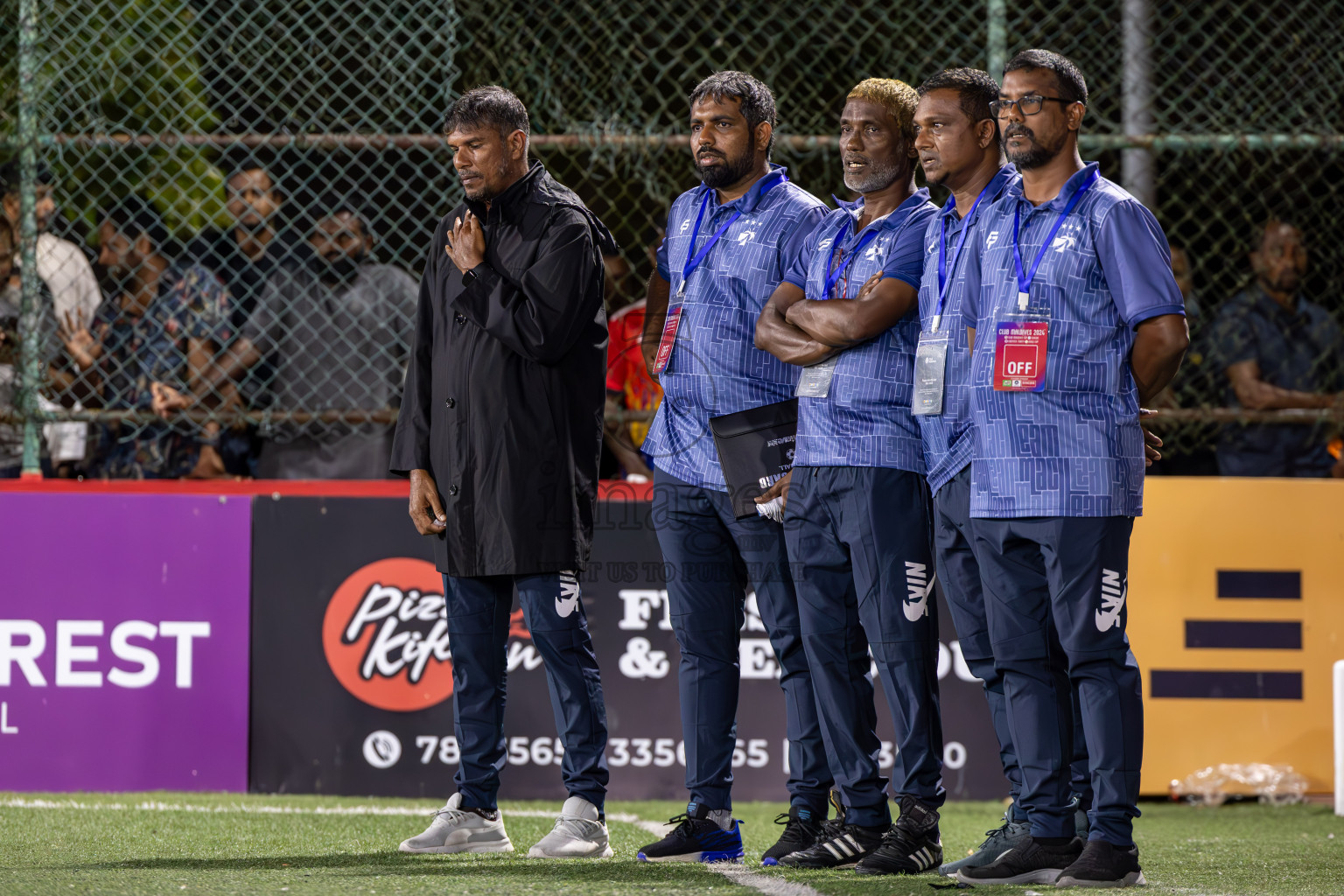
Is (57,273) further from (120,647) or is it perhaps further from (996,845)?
(996,845)

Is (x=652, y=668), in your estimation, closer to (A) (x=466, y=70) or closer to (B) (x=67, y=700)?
(B) (x=67, y=700)

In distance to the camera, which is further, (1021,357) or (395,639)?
(395,639)

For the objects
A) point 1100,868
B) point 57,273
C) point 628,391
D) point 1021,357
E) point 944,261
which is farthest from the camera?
point 57,273

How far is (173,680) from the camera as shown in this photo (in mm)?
5562

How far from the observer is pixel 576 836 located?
4.05 m

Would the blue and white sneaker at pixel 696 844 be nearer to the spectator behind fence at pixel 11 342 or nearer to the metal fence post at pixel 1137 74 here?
the metal fence post at pixel 1137 74

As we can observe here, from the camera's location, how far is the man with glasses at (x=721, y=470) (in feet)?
13.3

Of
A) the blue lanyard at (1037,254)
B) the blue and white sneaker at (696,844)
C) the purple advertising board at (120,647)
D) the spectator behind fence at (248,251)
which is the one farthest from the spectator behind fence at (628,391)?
the blue lanyard at (1037,254)

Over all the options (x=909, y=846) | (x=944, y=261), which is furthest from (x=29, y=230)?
→ (x=909, y=846)

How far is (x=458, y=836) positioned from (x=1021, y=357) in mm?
2000

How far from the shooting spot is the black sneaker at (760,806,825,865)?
3.96 metres

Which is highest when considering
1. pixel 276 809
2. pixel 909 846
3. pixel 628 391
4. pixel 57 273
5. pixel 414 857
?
pixel 57 273

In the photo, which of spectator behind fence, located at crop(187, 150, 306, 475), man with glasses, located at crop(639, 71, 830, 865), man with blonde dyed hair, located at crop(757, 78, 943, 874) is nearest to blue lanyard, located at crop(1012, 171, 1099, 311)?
man with blonde dyed hair, located at crop(757, 78, 943, 874)

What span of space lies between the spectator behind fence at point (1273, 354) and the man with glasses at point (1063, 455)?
105 inches
